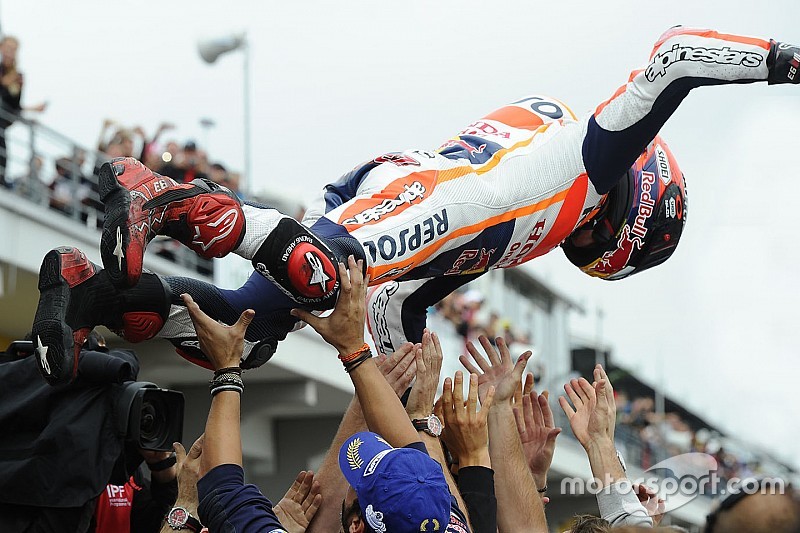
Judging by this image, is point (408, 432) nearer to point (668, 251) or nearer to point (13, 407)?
point (13, 407)

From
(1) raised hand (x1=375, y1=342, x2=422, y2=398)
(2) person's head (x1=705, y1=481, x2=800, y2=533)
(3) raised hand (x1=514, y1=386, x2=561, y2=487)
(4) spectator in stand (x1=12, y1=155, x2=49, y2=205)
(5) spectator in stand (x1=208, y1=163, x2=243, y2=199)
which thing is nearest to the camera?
(2) person's head (x1=705, y1=481, x2=800, y2=533)

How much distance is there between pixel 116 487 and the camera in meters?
3.41

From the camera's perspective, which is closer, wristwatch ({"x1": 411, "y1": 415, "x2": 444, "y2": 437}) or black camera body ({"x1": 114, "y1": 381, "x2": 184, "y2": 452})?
black camera body ({"x1": 114, "y1": 381, "x2": 184, "y2": 452})

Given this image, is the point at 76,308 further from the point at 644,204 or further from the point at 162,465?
the point at 644,204

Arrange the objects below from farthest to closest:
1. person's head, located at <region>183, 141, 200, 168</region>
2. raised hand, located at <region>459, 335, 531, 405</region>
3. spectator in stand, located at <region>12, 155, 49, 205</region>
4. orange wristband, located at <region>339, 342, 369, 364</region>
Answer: person's head, located at <region>183, 141, 200, 168</region> < spectator in stand, located at <region>12, 155, 49, 205</region> < raised hand, located at <region>459, 335, 531, 405</region> < orange wristband, located at <region>339, 342, 369, 364</region>

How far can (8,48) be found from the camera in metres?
7.02

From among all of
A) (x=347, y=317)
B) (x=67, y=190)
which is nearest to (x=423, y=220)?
(x=347, y=317)

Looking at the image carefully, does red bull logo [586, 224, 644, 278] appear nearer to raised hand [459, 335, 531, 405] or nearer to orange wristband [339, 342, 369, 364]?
raised hand [459, 335, 531, 405]

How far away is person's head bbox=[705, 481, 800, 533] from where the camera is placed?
1757 mm

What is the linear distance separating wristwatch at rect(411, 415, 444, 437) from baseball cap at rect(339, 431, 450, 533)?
37 cm

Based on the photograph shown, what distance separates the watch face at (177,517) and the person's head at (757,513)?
4.78 ft

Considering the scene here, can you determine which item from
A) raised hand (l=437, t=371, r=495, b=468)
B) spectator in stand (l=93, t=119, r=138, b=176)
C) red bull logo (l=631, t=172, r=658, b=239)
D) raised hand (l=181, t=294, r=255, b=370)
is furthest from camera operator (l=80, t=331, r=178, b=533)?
spectator in stand (l=93, t=119, r=138, b=176)

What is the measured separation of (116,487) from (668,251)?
1858 millimetres

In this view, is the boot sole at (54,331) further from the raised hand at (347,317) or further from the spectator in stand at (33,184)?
the spectator in stand at (33,184)
